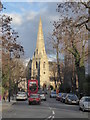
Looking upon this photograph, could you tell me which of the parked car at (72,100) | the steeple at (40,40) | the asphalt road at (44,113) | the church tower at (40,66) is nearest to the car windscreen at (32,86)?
the parked car at (72,100)

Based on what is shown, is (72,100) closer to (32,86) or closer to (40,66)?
(32,86)

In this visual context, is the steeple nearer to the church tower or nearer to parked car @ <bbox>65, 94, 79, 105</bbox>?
the church tower

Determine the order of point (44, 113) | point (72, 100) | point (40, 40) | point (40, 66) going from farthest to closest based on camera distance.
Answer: point (40, 66)
point (40, 40)
point (72, 100)
point (44, 113)

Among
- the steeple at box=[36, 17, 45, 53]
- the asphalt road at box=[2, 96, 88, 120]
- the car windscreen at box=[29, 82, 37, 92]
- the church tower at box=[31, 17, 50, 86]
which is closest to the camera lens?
the asphalt road at box=[2, 96, 88, 120]

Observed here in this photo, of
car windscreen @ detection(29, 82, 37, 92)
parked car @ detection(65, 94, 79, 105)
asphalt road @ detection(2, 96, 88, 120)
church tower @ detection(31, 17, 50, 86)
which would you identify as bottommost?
asphalt road @ detection(2, 96, 88, 120)

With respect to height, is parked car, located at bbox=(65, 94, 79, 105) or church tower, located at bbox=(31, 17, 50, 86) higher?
church tower, located at bbox=(31, 17, 50, 86)

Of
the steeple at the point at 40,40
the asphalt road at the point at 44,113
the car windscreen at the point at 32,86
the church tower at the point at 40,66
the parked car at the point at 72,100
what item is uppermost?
the steeple at the point at 40,40

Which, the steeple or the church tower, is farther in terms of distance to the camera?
the church tower

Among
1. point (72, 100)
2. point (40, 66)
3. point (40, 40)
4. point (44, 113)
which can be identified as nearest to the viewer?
point (44, 113)

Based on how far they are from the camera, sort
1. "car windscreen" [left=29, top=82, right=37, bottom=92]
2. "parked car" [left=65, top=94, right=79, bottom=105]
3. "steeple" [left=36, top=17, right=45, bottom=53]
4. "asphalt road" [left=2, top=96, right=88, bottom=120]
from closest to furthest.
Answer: "asphalt road" [left=2, top=96, right=88, bottom=120] → "parked car" [left=65, top=94, right=79, bottom=105] → "car windscreen" [left=29, top=82, right=37, bottom=92] → "steeple" [left=36, top=17, right=45, bottom=53]

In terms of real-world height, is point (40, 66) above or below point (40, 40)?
below

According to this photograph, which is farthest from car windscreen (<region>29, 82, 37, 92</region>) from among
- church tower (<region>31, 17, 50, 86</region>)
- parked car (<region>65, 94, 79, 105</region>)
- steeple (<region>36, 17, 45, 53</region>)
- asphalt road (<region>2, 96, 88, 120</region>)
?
church tower (<region>31, 17, 50, 86</region>)

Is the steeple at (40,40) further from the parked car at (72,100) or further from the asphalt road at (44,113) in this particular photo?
the asphalt road at (44,113)

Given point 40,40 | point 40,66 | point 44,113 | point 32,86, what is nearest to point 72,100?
point 44,113
